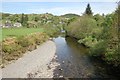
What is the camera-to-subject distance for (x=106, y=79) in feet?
72.8

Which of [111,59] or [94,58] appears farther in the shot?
[94,58]

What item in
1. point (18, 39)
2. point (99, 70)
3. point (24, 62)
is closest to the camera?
point (99, 70)

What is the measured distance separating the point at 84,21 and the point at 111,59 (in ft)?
122

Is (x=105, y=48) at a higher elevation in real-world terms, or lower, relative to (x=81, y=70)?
higher

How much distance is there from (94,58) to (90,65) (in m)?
4.67

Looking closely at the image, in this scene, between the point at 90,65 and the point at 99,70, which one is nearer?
the point at 99,70

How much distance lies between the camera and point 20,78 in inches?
885

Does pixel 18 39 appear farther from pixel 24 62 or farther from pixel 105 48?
pixel 105 48

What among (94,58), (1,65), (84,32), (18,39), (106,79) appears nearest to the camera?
(106,79)

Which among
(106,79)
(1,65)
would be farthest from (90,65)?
(1,65)

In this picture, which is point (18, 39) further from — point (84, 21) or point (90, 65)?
point (84, 21)

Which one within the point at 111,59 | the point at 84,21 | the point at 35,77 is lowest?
the point at 35,77

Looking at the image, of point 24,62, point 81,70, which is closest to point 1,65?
point 24,62

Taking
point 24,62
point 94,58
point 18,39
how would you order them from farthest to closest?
point 18,39
point 94,58
point 24,62
